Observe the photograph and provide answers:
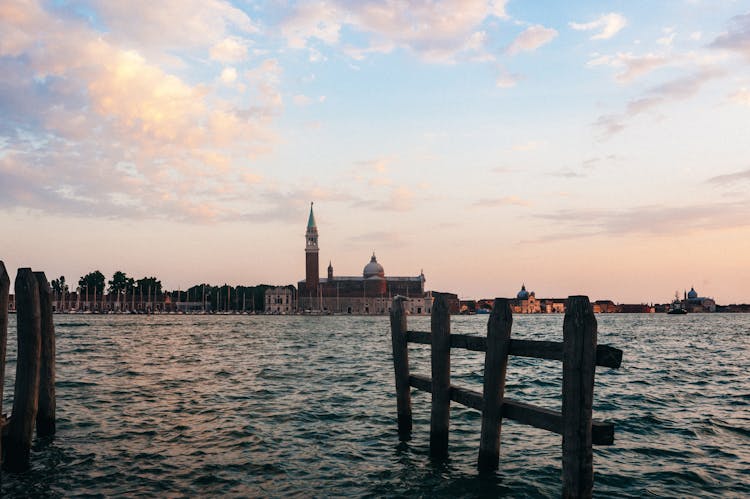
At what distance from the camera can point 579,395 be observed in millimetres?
6711

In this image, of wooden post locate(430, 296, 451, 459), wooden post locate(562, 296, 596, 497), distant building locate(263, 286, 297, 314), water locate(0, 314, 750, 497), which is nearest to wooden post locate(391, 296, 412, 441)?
water locate(0, 314, 750, 497)

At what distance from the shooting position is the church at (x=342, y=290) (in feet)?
591

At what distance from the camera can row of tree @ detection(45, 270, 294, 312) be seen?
17462 cm

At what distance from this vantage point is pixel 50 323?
1129 cm

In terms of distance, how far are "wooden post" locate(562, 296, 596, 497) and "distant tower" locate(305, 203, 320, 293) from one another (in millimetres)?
174017

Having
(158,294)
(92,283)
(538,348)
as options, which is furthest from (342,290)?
(538,348)

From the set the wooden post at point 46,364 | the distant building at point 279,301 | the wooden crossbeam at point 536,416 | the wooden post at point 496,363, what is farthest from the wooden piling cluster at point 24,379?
the distant building at point 279,301

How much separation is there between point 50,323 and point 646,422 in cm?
1226

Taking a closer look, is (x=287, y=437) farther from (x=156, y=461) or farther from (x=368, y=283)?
(x=368, y=283)

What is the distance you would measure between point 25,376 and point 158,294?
18482 centimetres

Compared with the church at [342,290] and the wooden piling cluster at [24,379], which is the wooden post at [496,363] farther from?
the church at [342,290]

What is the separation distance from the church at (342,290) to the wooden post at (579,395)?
168025 mm

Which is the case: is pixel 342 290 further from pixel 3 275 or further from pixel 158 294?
pixel 3 275

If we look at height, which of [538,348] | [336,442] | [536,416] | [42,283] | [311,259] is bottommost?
[336,442]
